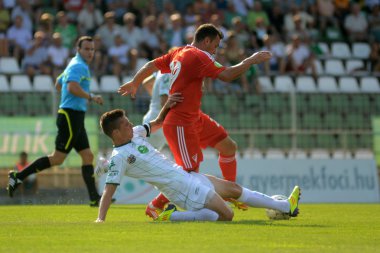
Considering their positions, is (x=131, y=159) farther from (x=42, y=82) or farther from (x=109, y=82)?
(x=109, y=82)

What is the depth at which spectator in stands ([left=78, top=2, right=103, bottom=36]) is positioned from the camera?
24141 millimetres

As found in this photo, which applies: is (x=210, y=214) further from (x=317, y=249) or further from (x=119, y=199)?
(x=119, y=199)

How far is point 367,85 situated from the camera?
25141 millimetres

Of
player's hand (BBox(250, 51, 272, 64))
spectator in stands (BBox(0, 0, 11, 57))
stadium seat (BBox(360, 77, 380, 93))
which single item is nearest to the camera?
player's hand (BBox(250, 51, 272, 64))

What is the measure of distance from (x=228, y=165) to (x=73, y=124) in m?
3.30

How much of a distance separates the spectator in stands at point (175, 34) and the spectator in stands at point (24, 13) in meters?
3.33

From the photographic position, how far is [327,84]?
24.6 meters

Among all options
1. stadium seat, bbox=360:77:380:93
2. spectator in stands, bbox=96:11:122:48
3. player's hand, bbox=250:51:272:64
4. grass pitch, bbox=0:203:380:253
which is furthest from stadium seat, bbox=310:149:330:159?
player's hand, bbox=250:51:272:64

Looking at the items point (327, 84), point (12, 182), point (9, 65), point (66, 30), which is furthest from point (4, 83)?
point (327, 84)

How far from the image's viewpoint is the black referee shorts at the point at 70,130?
50.4 feet

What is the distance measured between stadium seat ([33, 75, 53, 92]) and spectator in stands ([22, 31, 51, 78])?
1.40ft

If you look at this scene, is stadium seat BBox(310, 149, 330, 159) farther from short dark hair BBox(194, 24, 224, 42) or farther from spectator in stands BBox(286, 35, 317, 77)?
short dark hair BBox(194, 24, 224, 42)

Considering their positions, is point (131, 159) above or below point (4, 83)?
below

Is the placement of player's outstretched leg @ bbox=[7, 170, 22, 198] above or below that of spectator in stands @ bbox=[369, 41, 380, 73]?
below
